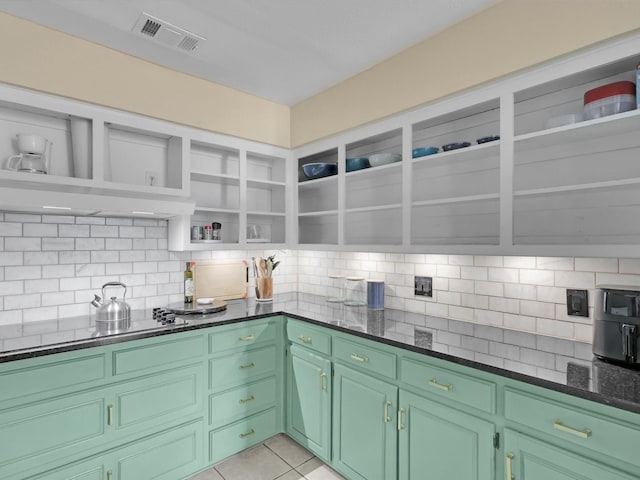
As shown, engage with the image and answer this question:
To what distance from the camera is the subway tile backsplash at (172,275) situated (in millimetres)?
1829

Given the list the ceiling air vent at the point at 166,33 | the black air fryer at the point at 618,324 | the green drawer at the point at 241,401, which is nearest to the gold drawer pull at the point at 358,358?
the green drawer at the point at 241,401

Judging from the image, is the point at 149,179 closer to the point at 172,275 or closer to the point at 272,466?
the point at 172,275

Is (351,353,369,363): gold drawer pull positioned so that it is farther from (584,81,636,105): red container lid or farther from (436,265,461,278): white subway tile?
(584,81,636,105): red container lid

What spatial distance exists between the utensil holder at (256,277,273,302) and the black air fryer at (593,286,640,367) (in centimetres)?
214

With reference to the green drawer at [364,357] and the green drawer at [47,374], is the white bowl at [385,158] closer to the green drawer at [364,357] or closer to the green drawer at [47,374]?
the green drawer at [364,357]

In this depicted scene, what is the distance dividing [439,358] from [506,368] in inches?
11.2

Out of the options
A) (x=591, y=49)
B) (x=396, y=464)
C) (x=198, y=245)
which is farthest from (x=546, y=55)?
(x=198, y=245)

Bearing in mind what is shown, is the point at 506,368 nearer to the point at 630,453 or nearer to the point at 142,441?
the point at 630,453

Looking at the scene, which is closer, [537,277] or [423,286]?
[537,277]

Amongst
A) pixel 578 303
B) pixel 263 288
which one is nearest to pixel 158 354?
pixel 263 288

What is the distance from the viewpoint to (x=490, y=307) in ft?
6.84

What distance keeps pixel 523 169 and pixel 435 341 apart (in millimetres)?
1114

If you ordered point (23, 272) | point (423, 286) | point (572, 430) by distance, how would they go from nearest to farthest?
point (572, 430) → point (23, 272) → point (423, 286)

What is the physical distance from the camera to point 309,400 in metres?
2.32
